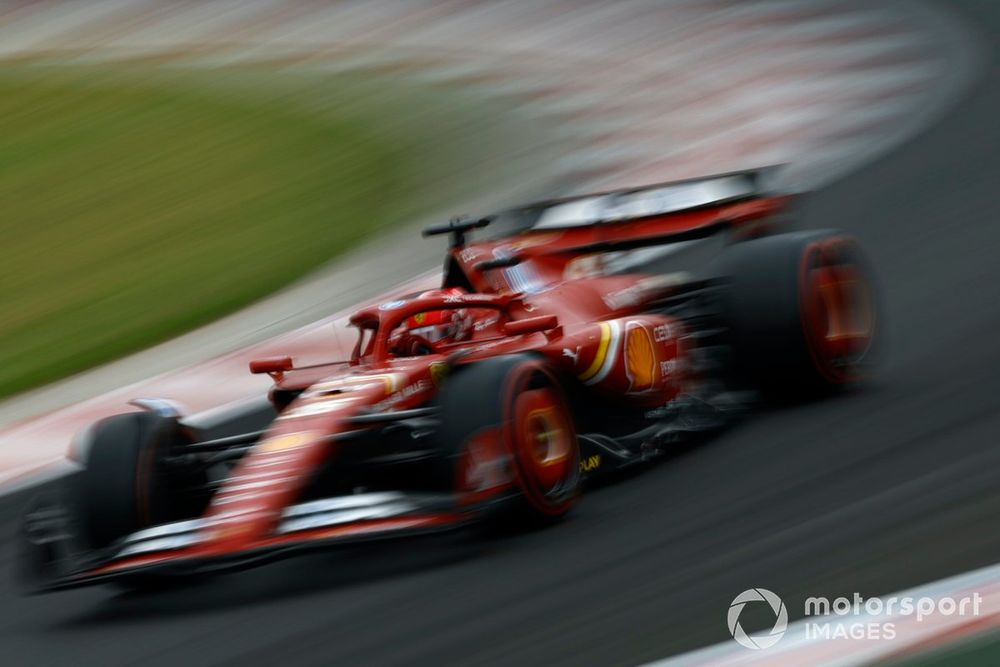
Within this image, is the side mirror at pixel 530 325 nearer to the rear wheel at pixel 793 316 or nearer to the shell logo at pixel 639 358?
the shell logo at pixel 639 358

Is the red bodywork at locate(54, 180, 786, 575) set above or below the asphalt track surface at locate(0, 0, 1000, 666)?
above

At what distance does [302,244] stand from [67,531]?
6.47m

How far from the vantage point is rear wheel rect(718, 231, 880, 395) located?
22.9ft

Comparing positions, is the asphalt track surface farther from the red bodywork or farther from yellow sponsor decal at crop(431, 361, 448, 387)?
yellow sponsor decal at crop(431, 361, 448, 387)

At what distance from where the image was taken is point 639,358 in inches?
261

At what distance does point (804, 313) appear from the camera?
6.99 meters

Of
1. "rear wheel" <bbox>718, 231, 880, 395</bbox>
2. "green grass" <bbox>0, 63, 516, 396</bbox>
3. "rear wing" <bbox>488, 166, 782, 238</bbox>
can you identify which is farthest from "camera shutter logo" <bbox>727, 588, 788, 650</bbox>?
"green grass" <bbox>0, 63, 516, 396</bbox>

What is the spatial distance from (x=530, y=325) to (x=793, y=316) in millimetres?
1390

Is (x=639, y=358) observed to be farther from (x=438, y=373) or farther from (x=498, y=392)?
(x=498, y=392)

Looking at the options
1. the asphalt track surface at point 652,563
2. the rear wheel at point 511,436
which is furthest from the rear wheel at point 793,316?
the rear wheel at point 511,436

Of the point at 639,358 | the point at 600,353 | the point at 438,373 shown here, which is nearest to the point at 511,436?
the point at 438,373

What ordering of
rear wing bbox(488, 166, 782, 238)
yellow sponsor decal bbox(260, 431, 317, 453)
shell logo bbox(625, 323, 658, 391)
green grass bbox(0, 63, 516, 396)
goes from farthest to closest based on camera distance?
1. green grass bbox(0, 63, 516, 396)
2. rear wing bbox(488, 166, 782, 238)
3. shell logo bbox(625, 323, 658, 391)
4. yellow sponsor decal bbox(260, 431, 317, 453)

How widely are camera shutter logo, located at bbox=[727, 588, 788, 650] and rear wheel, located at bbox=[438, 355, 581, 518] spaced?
3.65 ft

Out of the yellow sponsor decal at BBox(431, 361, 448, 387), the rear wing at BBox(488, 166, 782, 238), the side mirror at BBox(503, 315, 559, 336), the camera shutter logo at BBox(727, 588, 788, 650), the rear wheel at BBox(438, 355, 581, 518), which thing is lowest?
the camera shutter logo at BBox(727, 588, 788, 650)
